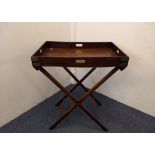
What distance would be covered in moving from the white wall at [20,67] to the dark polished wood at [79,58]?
0.58ft

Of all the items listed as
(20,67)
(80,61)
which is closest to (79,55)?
(80,61)

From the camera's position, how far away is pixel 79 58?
1.32 m

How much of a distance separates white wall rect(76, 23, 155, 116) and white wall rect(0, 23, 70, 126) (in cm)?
44

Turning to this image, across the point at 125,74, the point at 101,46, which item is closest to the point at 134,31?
the point at 101,46

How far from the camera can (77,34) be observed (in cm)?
214

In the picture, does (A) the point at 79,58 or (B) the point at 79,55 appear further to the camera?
(B) the point at 79,55

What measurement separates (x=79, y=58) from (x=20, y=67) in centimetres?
66

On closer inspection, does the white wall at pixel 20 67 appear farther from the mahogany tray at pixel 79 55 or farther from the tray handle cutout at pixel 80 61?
the tray handle cutout at pixel 80 61

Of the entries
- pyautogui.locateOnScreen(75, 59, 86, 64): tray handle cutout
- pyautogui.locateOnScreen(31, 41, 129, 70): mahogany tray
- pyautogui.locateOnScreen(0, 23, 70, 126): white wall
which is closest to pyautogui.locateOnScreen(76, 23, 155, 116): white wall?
pyautogui.locateOnScreen(31, 41, 129, 70): mahogany tray

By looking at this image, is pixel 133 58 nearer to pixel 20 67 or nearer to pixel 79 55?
pixel 79 55

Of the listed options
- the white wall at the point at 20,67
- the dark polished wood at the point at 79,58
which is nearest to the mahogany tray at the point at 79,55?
the dark polished wood at the point at 79,58

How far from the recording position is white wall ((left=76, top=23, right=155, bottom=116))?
1.64 m

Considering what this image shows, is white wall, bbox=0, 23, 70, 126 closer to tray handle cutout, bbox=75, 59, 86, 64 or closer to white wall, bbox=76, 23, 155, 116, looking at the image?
white wall, bbox=76, 23, 155, 116
